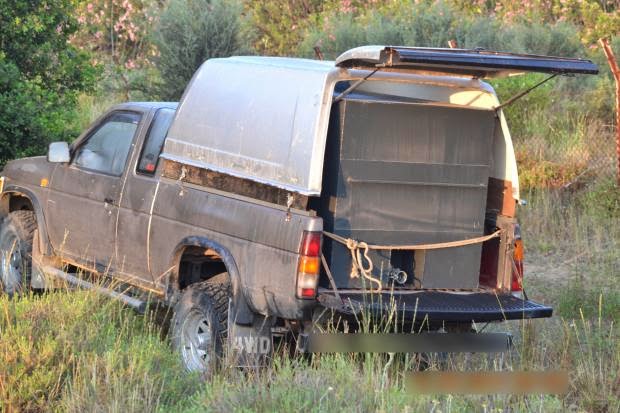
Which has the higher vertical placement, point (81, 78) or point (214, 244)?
point (81, 78)

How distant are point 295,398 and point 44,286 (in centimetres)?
393

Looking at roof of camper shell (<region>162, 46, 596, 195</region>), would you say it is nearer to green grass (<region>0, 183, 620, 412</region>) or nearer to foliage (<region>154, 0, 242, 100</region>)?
green grass (<region>0, 183, 620, 412</region>)

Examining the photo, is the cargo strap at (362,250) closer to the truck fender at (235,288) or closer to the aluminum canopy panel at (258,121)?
the aluminum canopy panel at (258,121)

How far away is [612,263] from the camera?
10.3m

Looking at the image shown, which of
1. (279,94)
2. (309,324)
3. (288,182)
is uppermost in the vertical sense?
(279,94)

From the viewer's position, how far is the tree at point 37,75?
1143 centimetres

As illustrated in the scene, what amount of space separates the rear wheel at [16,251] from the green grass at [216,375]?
1303 mm

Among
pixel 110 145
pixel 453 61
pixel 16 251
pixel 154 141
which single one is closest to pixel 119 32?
pixel 16 251

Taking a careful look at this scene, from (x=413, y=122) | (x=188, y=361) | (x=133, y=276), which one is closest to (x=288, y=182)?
(x=413, y=122)

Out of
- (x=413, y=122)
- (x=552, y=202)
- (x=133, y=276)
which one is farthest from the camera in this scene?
(x=552, y=202)

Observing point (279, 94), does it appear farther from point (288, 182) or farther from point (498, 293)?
point (498, 293)

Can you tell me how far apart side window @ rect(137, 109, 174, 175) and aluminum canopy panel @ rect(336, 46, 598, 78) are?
203 cm

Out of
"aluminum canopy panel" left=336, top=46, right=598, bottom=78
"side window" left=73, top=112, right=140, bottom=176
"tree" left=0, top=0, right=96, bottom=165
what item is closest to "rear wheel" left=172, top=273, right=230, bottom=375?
"side window" left=73, top=112, right=140, bottom=176

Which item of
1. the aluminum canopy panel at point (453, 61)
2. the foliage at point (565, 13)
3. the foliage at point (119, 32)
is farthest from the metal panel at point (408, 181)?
the foliage at point (119, 32)
